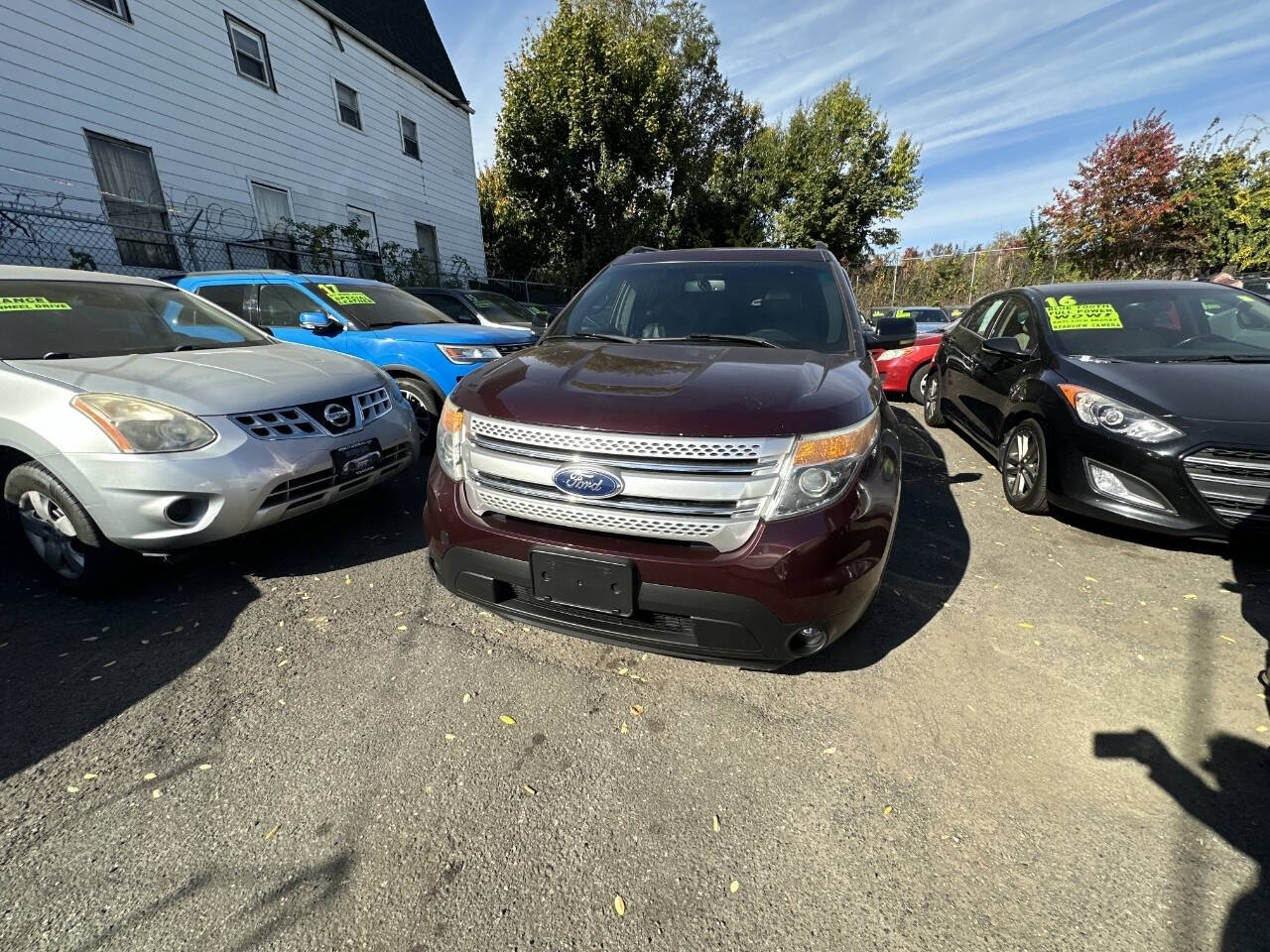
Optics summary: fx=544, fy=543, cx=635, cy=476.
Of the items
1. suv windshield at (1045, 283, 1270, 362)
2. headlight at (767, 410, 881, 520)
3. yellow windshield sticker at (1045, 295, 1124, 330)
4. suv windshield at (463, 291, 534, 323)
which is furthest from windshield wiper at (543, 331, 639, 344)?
suv windshield at (463, 291, 534, 323)

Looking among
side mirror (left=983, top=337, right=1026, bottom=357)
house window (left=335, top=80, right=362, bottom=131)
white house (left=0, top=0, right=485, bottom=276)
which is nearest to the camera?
side mirror (left=983, top=337, right=1026, bottom=357)

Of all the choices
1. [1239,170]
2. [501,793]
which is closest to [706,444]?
[501,793]

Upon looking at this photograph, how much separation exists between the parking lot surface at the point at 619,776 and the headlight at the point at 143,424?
0.84 metres

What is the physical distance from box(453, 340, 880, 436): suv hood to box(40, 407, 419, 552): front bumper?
1194mm

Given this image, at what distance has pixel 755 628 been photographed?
1771 mm

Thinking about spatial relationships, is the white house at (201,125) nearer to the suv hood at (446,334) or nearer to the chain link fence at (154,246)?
the chain link fence at (154,246)

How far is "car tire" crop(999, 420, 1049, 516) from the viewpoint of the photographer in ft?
12.0

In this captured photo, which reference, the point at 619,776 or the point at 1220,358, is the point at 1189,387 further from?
the point at 619,776

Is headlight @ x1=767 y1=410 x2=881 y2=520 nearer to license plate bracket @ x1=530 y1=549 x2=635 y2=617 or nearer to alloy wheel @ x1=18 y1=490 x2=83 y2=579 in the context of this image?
license plate bracket @ x1=530 y1=549 x2=635 y2=617

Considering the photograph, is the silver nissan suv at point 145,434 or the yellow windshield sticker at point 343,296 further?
the yellow windshield sticker at point 343,296

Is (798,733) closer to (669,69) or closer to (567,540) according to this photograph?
(567,540)

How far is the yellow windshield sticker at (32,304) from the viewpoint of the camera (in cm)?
299

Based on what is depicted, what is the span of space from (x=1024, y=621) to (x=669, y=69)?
17.3m

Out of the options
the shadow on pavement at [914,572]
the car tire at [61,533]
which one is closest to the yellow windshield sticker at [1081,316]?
the shadow on pavement at [914,572]
